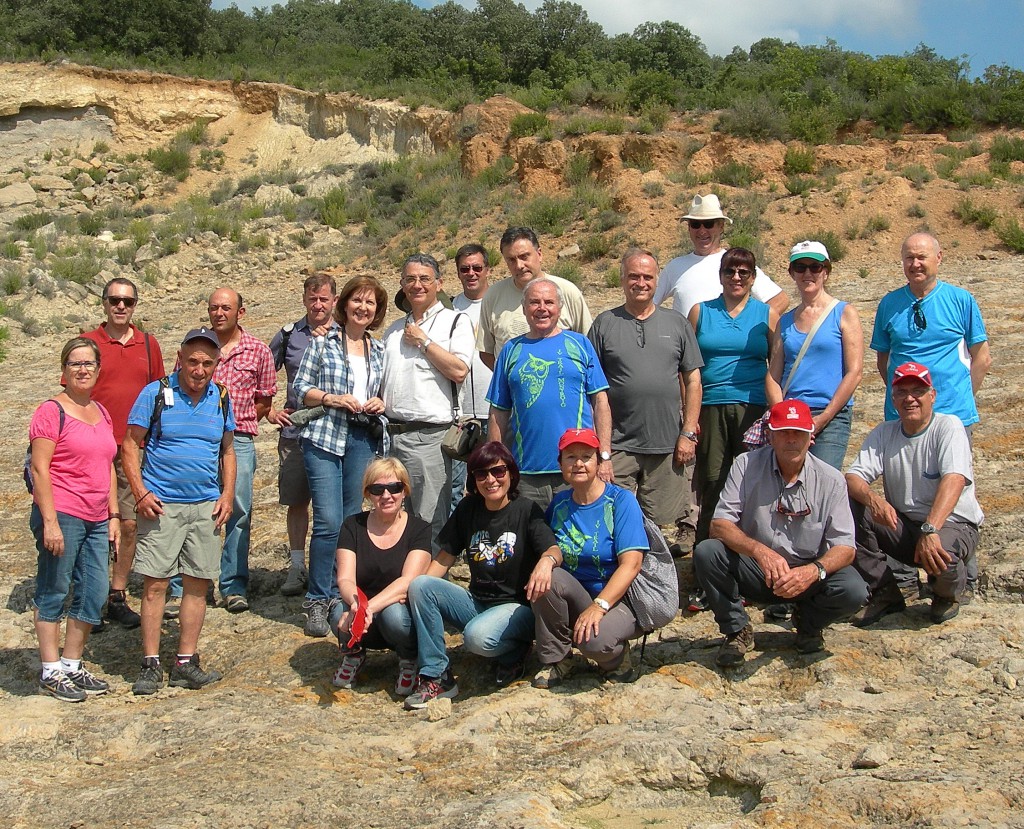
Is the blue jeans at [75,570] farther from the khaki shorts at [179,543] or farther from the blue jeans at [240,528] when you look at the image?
the blue jeans at [240,528]

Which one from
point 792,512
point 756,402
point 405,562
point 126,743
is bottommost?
point 126,743

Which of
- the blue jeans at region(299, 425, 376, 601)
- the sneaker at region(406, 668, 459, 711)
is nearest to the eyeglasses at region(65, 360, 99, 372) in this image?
the blue jeans at region(299, 425, 376, 601)

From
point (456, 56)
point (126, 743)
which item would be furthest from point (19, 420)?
point (456, 56)

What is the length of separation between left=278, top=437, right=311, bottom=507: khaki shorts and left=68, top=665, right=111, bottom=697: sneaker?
1.45 m

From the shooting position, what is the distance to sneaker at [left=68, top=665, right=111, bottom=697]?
4.79 m

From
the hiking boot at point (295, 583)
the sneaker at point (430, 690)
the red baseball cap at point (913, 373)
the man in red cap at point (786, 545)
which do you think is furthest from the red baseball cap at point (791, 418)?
the hiking boot at point (295, 583)

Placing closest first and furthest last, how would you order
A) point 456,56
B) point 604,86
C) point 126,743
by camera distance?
point 126,743
point 604,86
point 456,56

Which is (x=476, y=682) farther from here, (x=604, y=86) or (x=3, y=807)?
(x=604, y=86)

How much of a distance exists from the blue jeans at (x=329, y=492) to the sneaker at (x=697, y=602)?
187cm

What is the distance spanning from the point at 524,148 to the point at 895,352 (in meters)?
17.0

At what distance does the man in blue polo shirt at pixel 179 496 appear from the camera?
481cm

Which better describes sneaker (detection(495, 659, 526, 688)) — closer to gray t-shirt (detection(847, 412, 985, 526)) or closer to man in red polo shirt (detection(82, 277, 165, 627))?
gray t-shirt (detection(847, 412, 985, 526))

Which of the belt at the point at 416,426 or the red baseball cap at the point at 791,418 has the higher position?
the red baseball cap at the point at 791,418

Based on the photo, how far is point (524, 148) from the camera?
2112 cm
